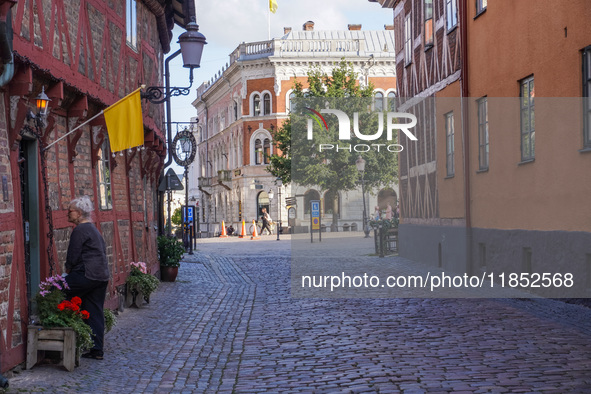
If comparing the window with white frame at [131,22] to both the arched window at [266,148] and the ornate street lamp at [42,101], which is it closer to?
the ornate street lamp at [42,101]

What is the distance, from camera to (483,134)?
1733cm

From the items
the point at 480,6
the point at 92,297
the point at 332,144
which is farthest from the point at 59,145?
the point at 332,144

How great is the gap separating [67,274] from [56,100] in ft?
5.64

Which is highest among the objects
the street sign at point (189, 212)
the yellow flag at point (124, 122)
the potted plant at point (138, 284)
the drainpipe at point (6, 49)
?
the drainpipe at point (6, 49)

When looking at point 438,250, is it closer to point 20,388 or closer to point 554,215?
point 554,215

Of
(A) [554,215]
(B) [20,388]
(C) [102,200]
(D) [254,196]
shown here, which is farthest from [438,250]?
(D) [254,196]

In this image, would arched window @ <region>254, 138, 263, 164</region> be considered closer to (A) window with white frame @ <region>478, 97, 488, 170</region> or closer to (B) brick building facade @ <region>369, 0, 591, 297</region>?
(B) brick building facade @ <region>369, 0, 591, 297</region>

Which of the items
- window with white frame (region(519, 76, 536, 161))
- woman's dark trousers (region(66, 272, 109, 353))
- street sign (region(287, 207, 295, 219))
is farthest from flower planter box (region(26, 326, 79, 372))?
street sign (region(287, 207, 295, 219))

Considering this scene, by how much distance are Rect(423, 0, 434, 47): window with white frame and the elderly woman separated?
13.2 metres

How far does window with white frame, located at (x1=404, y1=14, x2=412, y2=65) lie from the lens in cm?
2368

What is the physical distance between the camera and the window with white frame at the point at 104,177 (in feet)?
41.4

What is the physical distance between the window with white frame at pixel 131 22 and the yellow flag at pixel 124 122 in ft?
15.3

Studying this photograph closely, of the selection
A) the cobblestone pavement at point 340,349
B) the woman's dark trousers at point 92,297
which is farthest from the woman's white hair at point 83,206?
the cobblestone pavement at point 340,349

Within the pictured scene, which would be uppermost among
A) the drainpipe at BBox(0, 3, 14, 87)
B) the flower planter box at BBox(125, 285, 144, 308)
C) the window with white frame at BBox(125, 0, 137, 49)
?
the window with white frame at BBox(125, 0, 137, 49)
